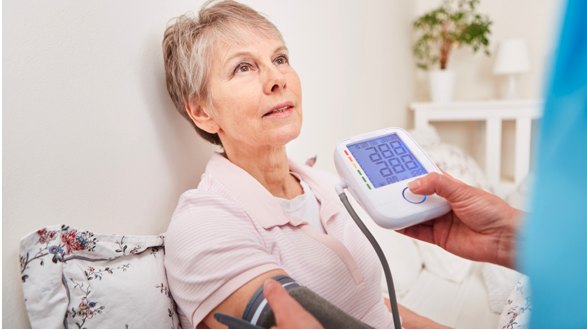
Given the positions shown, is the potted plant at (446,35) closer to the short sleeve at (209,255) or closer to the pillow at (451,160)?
the pillow at (451,160)

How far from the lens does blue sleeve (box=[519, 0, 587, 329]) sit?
0.73 feet

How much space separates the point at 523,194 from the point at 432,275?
56 cm

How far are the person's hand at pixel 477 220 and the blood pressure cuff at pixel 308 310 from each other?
0.24m

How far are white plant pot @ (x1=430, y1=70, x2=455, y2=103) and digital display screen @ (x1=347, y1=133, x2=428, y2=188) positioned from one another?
2009mm

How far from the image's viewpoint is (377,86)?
2086 mm

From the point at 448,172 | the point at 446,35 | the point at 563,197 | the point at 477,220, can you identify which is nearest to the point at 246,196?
the point at 477,220

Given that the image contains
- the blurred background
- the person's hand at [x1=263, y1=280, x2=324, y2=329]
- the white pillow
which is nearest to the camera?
the person's hand at [x1=263, y1=280, x2=324, y2=329]

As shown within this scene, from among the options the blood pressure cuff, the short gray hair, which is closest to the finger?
the blood pressure cuff

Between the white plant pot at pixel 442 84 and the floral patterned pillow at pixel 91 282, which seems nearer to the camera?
the floral patterned pillow at pixel 91 282

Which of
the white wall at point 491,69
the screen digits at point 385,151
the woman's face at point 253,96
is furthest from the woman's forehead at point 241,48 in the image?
the white wall at point 491,69

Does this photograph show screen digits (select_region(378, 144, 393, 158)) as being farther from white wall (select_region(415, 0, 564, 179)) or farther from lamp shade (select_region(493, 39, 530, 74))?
white wall (select_region(415, 0, 564, 179))

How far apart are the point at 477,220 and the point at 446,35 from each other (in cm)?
222

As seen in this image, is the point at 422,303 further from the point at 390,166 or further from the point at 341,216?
the point at 390,166

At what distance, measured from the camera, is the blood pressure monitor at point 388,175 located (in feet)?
2.13
